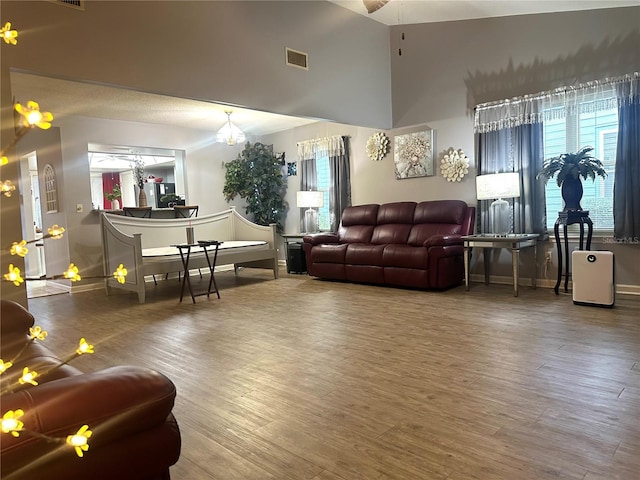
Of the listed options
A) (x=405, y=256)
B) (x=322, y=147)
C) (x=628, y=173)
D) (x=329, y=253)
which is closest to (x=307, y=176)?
(x=322, y=147)

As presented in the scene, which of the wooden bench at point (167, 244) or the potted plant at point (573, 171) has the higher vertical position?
the potted plant at point (573, 171)

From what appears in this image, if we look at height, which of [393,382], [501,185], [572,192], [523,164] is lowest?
[393,382]

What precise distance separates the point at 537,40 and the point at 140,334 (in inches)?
207

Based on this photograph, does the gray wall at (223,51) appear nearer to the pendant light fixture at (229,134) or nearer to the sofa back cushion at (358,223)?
the sofa back cushion at (358,223)

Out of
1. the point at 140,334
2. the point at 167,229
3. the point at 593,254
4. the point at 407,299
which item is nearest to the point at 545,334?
the point at 593,254

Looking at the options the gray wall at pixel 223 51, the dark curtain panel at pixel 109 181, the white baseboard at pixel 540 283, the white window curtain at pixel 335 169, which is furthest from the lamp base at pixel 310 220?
the dark curtain panel at pixel 109 181

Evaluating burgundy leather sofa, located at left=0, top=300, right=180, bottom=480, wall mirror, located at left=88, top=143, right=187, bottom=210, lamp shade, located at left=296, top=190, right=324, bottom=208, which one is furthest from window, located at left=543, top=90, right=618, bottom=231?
wall mirror, located at left=88, top=143, right=187, bottom=210

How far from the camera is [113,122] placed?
6637mm

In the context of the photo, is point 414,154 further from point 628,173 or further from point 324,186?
point 628,173

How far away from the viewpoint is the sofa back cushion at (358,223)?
6.27 meters

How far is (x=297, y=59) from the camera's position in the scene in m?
5.11

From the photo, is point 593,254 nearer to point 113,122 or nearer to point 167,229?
point 167,229

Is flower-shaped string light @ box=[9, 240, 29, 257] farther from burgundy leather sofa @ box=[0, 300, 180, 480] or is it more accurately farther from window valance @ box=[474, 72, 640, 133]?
window valance @ box=[474, 72, 640, 133]

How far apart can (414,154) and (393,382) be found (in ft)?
14.1
